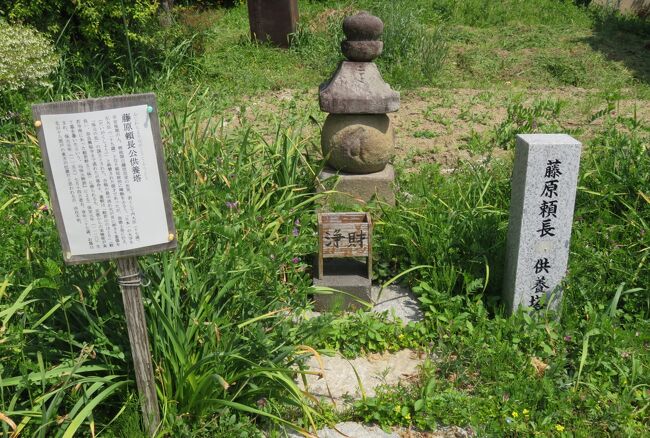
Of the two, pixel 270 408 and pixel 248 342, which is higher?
pixel 248 342

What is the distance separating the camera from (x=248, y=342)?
2.79 metres

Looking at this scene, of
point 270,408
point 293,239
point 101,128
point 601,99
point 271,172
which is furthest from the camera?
point 601,99

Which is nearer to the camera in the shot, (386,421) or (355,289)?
(386,421)

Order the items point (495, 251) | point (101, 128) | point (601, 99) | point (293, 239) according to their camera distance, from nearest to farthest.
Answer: point (101, 128) < point (293, 239) < point (495, 251) < point (601, 99)

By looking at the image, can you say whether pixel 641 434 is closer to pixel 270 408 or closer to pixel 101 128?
pixel 270 408

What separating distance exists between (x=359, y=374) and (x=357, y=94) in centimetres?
188

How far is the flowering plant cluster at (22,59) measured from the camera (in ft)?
18.9

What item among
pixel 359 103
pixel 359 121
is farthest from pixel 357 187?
pixel 359 103

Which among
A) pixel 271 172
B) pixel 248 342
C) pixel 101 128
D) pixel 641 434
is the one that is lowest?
pixel 641 434

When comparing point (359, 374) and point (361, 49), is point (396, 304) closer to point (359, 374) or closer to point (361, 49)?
point (359, 374)

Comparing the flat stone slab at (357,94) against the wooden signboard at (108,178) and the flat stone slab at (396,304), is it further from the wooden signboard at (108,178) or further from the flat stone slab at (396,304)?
the wooden signboard at (108,178)

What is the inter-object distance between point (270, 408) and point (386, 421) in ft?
1.79

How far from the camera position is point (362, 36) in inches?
168

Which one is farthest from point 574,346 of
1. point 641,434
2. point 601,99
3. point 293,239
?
point 601,99
